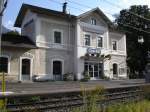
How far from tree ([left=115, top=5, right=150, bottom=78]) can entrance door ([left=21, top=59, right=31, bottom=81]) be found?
2928cm

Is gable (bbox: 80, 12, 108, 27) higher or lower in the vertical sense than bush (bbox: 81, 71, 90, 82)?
higher

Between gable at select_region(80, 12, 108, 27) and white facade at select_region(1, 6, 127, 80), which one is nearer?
white facade at select_region(1, 6, 127, 80)

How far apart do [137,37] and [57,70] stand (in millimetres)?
30091

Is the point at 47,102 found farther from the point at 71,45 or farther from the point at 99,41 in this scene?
the point at 99,41

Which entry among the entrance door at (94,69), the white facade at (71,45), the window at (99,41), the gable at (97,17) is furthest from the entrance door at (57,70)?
the window at (99,41)

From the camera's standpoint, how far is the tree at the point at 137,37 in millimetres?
56125

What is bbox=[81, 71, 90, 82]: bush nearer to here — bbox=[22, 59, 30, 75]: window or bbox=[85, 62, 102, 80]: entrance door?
bbox=[85, 62, 102, 80]: entrance door

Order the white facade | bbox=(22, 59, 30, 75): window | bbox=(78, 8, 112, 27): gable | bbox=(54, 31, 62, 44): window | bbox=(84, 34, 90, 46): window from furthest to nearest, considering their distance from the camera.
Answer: bbox=(78, 8, 112, 27): gable → bbox=(84, 34, 90, 46): window → bbox=(54, 31, 62, 44): window → the white facade → bbox=(22, 59, 30, 75): window

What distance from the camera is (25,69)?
98.8ft

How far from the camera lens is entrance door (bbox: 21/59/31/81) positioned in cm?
2975

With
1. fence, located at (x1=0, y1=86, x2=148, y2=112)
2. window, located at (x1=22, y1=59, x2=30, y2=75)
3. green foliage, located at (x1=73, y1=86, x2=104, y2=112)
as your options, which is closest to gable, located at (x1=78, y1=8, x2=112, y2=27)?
window, located at (x1=22, y1=59, x2=30, y2=75)

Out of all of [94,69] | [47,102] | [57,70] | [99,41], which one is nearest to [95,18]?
[99,41]

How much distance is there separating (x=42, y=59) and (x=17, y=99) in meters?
19.8

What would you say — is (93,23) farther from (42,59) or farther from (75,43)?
(42,59)
